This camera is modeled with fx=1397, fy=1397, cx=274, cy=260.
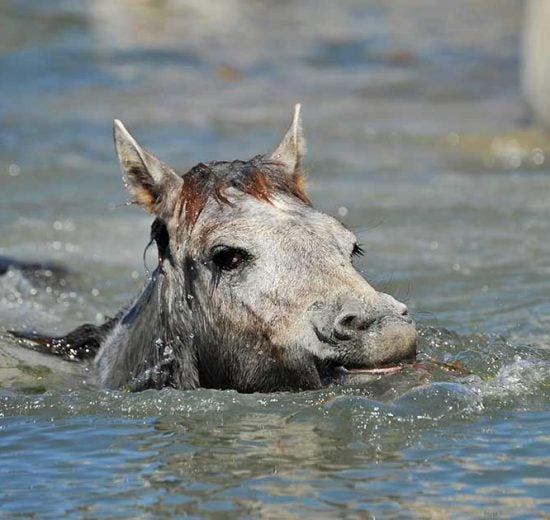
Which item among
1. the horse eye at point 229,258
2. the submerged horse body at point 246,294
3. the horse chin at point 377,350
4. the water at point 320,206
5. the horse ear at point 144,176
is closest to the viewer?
the water at point 320,206

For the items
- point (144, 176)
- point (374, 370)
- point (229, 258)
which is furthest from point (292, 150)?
point (374, 370)

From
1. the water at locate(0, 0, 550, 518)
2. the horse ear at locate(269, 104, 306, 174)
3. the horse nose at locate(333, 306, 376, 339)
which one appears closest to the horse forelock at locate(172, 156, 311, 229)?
the horse ear at locate(269, 104, 306, 174)

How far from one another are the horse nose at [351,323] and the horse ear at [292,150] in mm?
1480

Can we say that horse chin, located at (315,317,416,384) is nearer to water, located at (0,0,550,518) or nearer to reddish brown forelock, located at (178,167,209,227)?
water, located at (0,0,550,518)

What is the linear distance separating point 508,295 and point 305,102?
1173cm

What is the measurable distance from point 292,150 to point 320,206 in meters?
6.30

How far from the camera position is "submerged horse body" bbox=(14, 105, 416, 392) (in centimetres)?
592

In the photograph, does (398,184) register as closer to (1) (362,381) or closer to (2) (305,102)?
(2) (305,102)

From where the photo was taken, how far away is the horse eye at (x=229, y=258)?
6.32m

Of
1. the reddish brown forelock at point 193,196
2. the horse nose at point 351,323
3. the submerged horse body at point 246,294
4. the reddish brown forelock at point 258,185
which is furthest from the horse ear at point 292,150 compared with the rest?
the horse nose at point 351,323

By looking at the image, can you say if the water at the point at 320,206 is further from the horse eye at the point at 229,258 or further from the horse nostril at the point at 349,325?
the horse eye at the point at 229,258

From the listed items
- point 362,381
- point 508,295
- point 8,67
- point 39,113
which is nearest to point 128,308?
point 362,381

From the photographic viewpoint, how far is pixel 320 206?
13.6 meters

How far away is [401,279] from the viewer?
34.9 ft
